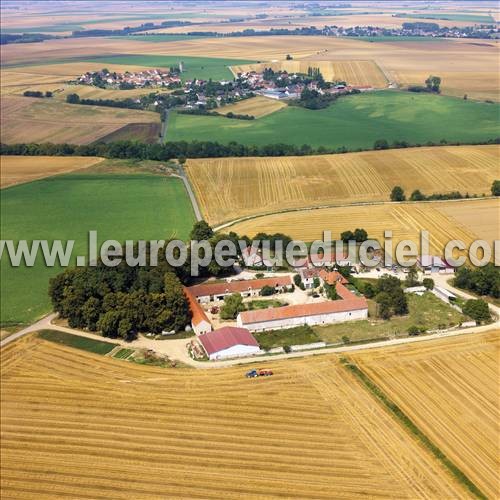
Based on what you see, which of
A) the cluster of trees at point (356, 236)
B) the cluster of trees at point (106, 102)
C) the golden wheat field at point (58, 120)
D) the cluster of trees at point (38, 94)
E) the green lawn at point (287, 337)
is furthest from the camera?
the cluster of trees at point (38, 94)

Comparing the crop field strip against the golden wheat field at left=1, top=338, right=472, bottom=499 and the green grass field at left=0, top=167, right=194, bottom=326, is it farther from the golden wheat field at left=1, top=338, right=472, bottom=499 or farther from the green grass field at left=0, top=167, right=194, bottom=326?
the golden wheat field at left=1, top=338, right=472, bottom=499

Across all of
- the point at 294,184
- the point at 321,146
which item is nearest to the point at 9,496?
the point at 294,184

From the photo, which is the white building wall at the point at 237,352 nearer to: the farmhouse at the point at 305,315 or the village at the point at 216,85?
the farmhouse at the point at 305,315

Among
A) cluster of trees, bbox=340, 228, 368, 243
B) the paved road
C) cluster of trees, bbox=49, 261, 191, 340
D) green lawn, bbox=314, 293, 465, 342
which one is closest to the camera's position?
the paved road

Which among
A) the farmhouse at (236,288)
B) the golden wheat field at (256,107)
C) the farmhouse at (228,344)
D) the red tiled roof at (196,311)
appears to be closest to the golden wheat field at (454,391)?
the farmhouse at (228,344)

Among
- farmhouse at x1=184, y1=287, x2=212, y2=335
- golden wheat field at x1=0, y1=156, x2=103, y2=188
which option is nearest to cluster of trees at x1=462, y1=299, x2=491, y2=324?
farmhouse at x1=184, y1=287, x2=212, y2=335

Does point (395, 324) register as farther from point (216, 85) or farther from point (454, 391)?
point (216, 85)
